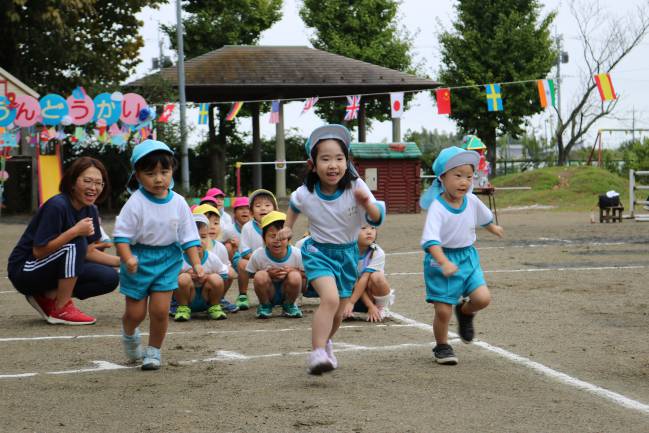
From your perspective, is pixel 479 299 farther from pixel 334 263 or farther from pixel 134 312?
pixel 134 312

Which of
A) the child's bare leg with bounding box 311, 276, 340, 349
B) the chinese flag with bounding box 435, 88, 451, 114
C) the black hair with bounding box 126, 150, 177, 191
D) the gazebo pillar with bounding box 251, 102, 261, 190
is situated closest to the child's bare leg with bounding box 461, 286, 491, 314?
the child's bare leg with bounding box 311, 276, 340, 349

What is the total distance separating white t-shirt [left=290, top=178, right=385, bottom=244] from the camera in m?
6.11

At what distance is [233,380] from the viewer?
5832 mm

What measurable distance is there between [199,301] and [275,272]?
795 millimetres

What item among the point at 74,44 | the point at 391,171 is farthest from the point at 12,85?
the point at 391,171

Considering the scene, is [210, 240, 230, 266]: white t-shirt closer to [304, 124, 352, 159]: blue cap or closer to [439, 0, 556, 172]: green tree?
[304, 124, 352, 159]: blue cap

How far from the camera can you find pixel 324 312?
593 centimetres

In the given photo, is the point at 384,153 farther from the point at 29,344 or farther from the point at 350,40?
the point at 29,344

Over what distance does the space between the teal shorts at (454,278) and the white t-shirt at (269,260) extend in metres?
2.48

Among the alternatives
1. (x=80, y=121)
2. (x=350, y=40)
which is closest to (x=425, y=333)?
(x=80, y=121)

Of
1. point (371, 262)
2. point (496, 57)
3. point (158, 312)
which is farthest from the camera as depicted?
point (496, 57)

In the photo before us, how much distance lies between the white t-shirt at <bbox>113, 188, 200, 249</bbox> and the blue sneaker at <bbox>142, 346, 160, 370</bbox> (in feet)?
2.29

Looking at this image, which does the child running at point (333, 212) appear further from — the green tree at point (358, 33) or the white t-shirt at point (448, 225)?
the green tree at point (358, 33)

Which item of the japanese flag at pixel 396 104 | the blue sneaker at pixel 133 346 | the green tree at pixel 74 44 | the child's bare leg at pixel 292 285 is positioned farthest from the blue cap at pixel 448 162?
the japanese flag at pixel 396 104
